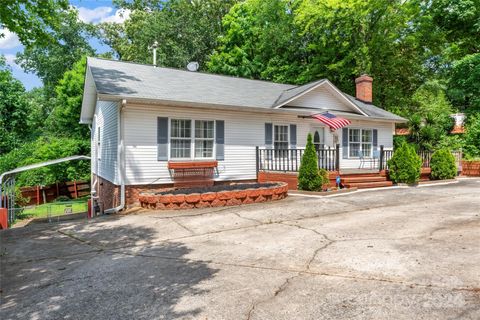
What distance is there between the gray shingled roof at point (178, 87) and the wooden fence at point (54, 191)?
12194mm

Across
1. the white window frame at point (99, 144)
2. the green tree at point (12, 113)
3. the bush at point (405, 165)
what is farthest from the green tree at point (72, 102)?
the bush at point (405, 165)

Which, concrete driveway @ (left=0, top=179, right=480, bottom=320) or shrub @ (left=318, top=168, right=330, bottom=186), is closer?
concrete driveway @ (left=0, top=179, right=480, bottom=320)

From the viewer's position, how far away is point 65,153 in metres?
23.2

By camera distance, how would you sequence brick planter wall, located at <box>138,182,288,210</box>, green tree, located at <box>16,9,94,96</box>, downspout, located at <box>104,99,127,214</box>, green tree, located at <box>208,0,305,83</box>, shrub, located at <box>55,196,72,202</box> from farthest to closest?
1. green tree, located at <box>16,9,94,96</box>
2. green tree, located at <box>208,0,305,83</box>
3. shrub, located at <box>55,196,72,202</box>
4. downspout, located at <box>104,99,127,214</box>
5. brick planter wall, located at <box>138,182,288,210</box>

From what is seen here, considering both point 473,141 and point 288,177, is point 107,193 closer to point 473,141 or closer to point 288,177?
point 288,177

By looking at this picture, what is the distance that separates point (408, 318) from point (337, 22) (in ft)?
76.6

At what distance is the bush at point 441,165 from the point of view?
1446cm

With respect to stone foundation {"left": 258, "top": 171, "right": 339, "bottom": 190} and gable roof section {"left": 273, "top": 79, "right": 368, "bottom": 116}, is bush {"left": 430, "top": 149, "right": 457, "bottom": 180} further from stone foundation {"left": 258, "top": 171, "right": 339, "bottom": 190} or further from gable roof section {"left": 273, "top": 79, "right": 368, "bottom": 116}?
stone foundation {"left": 258, "top": 171, "right": 339, "bottom": 190}

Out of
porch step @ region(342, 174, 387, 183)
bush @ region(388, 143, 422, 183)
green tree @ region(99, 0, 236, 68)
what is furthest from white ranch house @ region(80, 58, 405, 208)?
green tree @ region(99, 0, 236, 68)

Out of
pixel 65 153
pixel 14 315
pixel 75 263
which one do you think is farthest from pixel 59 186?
pixel 14 315

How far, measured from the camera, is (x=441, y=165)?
14461 mm

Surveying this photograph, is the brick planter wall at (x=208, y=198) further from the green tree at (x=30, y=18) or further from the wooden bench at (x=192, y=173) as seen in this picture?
the green tree at (x=30, y=18)

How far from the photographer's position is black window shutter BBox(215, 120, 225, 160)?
12.2 m

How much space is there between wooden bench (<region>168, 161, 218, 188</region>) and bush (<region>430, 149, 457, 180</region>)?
Result: 995 cm
